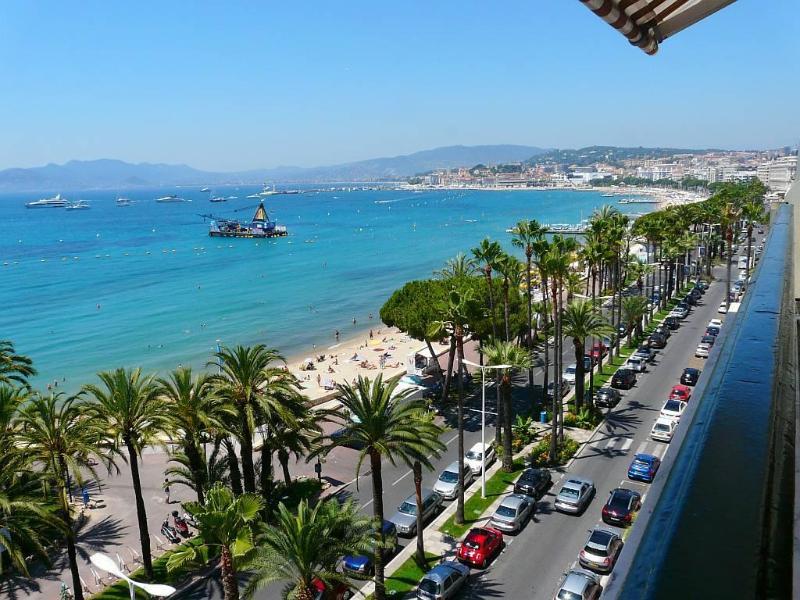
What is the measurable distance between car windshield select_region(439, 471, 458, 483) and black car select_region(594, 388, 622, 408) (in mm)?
11712

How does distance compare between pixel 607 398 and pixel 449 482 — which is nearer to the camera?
pixel 449 482

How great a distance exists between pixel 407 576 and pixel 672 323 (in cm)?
3882

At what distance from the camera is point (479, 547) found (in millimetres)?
20391

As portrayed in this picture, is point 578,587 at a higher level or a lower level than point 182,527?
higher

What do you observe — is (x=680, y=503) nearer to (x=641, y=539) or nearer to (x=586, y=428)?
(x=641, y=539)

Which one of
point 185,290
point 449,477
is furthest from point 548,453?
point 185,290

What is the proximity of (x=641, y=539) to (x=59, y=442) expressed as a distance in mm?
20784

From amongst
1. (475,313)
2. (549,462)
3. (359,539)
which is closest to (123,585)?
(359,539)

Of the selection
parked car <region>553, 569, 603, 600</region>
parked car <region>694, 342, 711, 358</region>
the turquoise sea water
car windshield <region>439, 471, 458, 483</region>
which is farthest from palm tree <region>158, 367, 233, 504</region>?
the turquoise sea water

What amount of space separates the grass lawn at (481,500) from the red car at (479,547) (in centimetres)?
186

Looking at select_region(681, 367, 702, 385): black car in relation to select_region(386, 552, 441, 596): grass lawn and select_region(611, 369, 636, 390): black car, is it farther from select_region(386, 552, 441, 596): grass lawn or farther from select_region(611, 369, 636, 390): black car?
select_region(386, 552, 441, 596): grass lawn

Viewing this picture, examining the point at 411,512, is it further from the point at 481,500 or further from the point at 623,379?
the point at 623,379

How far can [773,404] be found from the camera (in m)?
4.40

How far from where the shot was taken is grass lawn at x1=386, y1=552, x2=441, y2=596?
1958 centimetres
